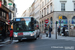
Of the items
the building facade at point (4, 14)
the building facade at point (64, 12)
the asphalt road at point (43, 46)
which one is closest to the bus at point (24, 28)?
the asphalt road at point (43, 46)

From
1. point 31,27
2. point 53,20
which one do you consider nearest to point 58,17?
point 53,20

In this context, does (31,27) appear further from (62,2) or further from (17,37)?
(62,2)

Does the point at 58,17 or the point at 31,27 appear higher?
the point at 58,17

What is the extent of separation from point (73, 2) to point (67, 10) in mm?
2704

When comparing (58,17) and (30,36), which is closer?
(30,36)

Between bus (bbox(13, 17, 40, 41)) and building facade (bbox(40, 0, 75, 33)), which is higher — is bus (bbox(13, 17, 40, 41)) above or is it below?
below

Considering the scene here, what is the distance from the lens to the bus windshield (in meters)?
14.1

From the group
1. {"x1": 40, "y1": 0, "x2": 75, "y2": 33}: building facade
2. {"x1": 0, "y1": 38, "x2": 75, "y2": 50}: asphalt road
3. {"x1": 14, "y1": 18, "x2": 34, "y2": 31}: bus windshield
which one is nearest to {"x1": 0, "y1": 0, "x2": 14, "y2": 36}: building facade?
{"x1": 14, "y1": 18, "x2": 34, "y2": 31}: bus windshield

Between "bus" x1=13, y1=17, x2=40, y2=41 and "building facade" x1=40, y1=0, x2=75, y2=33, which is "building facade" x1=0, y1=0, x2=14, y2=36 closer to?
"bus" x1=13, y1=17, x2=40, y2=41

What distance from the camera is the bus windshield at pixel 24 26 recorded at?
1407cm

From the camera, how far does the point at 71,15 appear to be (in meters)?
33.9

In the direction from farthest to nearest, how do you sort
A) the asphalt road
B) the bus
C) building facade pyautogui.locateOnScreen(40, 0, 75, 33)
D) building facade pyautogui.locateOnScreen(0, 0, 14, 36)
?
building facade pyautogui.locateOnScreen(40, 0, 75, 33)
building facade pyautogui.locateOnScreen(0, 0, 14, 36)
the bus
the asphalt road

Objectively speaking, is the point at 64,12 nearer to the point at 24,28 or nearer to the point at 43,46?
the point at 24,28

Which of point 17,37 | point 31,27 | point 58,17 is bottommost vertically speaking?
point 17,37
